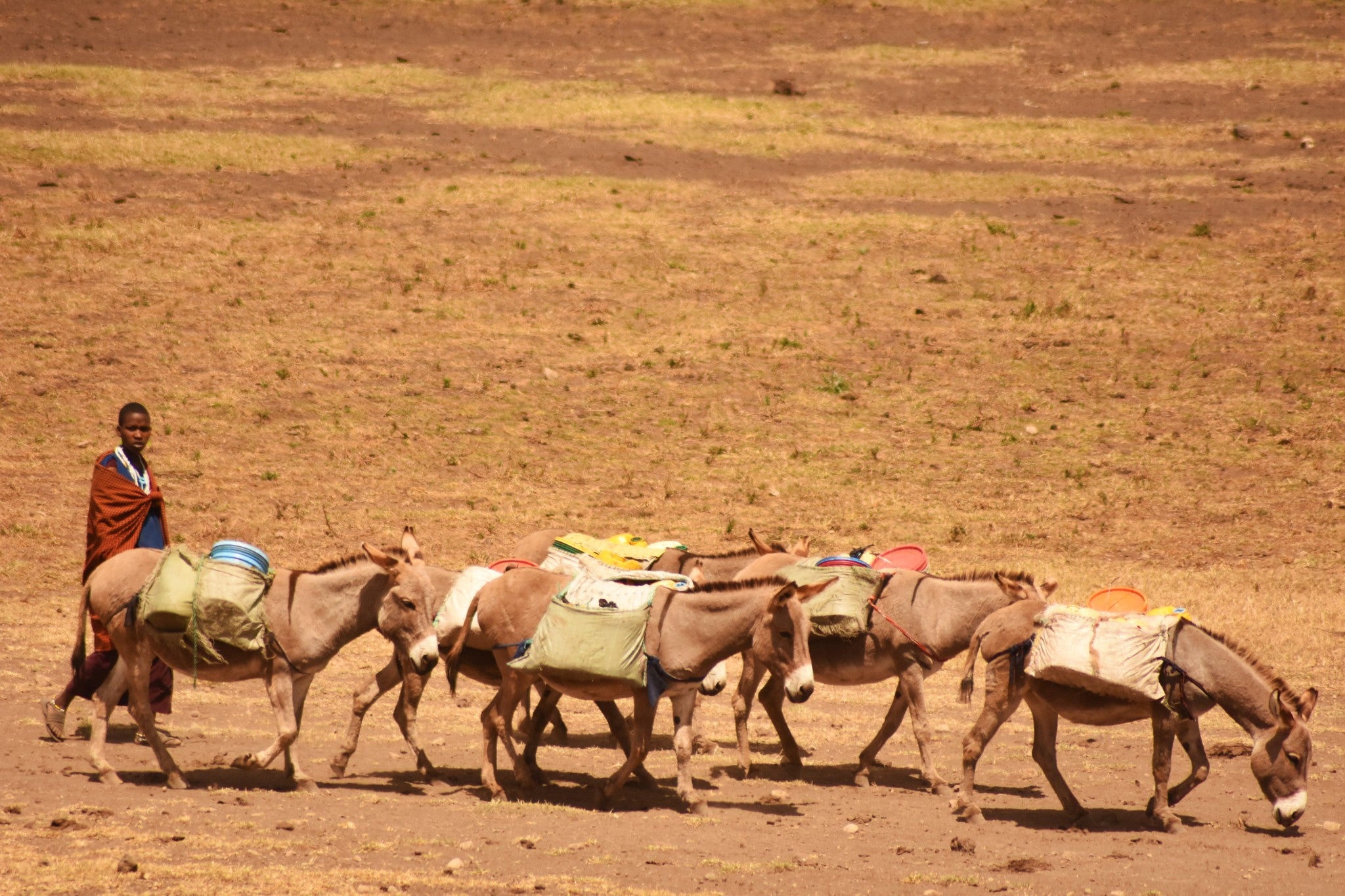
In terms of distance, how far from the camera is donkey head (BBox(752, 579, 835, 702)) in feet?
31.7

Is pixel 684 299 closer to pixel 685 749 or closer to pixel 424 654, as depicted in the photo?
pixel 685 749

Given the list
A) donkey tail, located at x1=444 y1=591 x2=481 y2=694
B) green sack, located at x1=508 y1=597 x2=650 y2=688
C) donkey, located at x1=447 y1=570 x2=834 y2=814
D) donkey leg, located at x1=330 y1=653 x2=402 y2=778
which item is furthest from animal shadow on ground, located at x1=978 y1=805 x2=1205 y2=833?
donkey leg, located at x1=330 y1=653 x2=402 y2=778

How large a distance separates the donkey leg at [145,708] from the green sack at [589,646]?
2.52m

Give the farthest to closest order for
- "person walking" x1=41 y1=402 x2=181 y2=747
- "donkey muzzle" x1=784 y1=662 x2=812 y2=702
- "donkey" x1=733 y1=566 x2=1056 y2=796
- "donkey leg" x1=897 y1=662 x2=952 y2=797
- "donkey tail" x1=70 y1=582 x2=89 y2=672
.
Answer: "donkey" x1=733 y1=566 x2=1056 y2=796, "donkey leg" x1=897 y1=662 x2=952 y2=797, "person walking" x1=41 y1=402 x2=181 y2=747, "donkey tail" x1=70 y1=582 x2=89 y2=672, "donkey muzzle" x1=784 y1=662 x2=812 y2=702

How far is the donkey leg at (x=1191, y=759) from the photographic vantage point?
10234 mm

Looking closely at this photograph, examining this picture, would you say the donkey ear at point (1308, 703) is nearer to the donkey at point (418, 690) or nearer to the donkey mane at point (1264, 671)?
the donkey mane at point (1264, 671)

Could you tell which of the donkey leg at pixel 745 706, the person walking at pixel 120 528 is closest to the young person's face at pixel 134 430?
the person walking at pixel 120 528

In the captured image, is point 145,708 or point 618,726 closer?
point 145,708

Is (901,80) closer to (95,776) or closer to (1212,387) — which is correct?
(1212,387)

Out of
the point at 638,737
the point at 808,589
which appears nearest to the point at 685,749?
the point at 638,737

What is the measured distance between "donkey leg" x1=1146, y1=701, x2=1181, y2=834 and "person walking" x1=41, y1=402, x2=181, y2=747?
7.65 metres

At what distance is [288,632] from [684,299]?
19.2 m

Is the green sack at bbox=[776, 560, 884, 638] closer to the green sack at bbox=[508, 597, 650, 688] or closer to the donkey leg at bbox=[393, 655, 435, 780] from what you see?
the green sack at bbox=[508, 597, 650, 688]

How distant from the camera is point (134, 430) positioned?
36.5 feet
